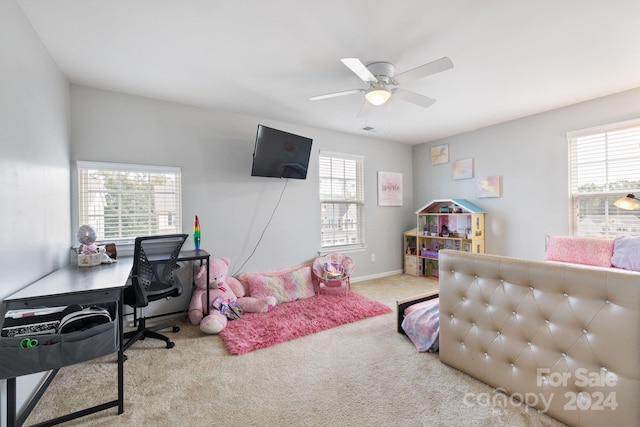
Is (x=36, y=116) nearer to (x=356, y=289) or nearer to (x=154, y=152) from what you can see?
(x=154, y=152)

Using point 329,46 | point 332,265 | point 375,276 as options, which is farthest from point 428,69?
point 375,276

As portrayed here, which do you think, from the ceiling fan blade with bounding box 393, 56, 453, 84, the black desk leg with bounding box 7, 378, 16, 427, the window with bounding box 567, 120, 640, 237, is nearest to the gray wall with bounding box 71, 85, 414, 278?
the black desk leg with bounding box 7, 378, 16, 427

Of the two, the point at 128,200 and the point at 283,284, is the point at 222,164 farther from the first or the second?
the point at 283,284

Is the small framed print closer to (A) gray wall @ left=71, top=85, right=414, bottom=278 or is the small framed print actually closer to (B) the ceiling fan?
(A) gray wall @ left=71, top=85, right=414, bottom=278

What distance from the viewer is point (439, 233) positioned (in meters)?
4.80

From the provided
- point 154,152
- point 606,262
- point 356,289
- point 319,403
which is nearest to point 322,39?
point 154,152

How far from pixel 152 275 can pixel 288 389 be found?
161 centimetres

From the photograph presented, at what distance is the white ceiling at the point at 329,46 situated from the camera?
178 centimetres

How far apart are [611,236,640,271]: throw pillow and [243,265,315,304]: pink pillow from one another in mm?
3382

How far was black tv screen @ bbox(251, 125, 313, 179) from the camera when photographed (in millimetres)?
3455

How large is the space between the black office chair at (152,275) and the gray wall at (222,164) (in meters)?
0.76

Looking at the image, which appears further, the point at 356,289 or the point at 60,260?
the point at 356,289

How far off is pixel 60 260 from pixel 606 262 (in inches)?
208

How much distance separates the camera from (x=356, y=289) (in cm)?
429
